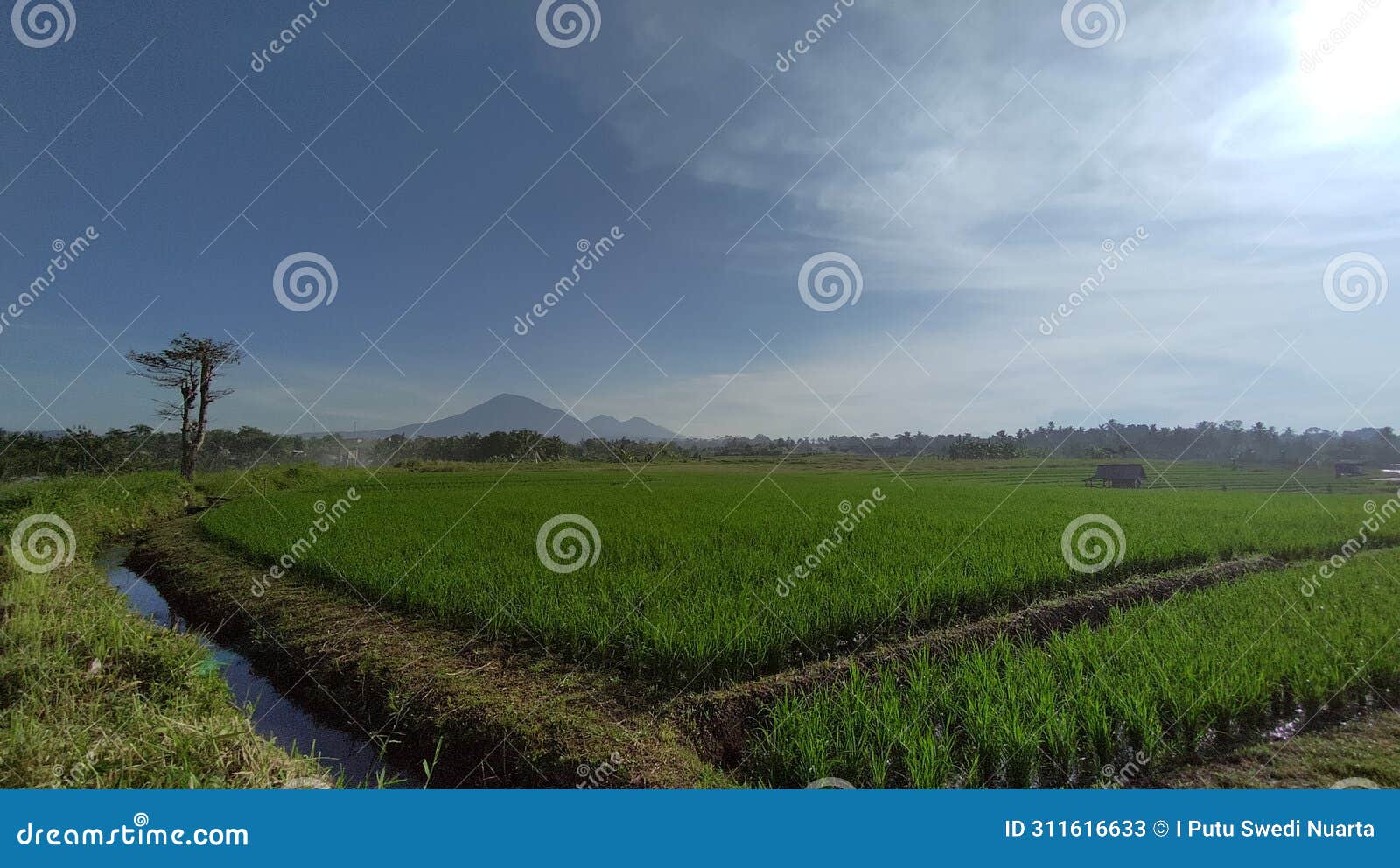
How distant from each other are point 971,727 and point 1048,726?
43cm

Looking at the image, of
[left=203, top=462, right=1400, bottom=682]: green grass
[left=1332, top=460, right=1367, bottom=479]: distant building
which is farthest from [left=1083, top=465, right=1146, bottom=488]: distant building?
[left=1332, top=460, right=1367, bottom=479]: distant building

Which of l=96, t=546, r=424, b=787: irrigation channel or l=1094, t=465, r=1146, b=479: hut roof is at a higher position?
l=1094, t=465, r=1146, b=479: hut roof

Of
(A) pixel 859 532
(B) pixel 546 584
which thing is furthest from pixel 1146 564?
(B) pixel 546 584

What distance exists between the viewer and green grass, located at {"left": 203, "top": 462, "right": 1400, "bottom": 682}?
5172mm

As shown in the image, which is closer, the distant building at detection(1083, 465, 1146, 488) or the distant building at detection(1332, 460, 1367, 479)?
the distant building at detection(1332, 460, 1367, 479)

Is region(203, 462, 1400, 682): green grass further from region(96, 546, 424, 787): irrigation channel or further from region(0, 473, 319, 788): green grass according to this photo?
region(0, 473, 319, 788): green grass

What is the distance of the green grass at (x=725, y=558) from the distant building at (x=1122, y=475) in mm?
10074

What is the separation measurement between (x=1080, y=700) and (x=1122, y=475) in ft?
89.3

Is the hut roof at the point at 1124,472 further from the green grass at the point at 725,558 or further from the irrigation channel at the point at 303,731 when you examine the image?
the irrigation channel at the point at 303,731

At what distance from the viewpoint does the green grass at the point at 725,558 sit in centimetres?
517

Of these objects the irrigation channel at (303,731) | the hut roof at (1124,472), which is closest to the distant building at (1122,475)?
the hut roof at (1124,472)

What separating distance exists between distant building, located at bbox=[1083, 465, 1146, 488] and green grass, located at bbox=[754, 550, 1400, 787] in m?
23.1

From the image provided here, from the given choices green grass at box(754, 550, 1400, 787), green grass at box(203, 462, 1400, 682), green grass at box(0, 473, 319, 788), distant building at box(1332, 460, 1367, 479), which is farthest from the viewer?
distant building at box(1332, 460, 1367, 479)

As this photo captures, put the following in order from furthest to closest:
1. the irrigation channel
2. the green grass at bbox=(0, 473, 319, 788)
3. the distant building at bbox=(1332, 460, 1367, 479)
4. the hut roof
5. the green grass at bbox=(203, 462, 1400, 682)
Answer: the hut roof → the distant building at bbox=(1332, 460, 1367, 479) → the green grass at bbox=(203, 462, 1400, 682) → the irrigation channel → the green grass at bbox=(0, 473, 319, 788)
